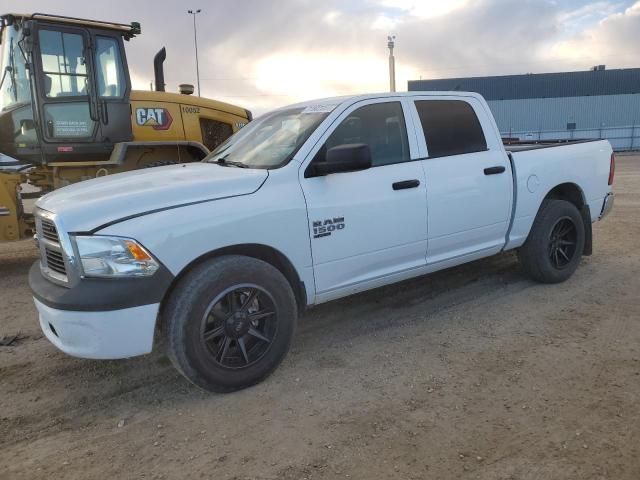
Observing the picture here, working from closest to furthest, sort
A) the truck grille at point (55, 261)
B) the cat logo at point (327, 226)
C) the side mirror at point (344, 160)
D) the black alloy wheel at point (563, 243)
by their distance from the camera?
1. the truck grille at point (55, 261)
2. the side mirror at point (344, 160)
3. the cat logo at point (327, 226)
4. the black alloy wheel at point (563, 243)

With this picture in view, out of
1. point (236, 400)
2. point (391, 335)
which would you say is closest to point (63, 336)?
point (236, 400)

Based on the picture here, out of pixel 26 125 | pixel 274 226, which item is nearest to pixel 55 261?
pixel 274 226

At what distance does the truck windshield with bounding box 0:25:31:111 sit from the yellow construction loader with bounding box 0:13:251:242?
1cm

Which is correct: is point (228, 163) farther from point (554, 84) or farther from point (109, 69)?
point (554, 84)

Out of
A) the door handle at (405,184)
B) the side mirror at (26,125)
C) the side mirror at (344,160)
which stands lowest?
the door handle at (405,184)

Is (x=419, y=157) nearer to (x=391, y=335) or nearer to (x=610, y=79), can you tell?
(x=391, y=335)

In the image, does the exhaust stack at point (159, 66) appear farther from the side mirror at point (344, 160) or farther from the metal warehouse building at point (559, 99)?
the metal warehouse building at point (559, 99)

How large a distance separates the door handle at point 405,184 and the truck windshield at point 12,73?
5387 mm

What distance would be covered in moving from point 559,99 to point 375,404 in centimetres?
4994

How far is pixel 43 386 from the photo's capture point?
3.70 m

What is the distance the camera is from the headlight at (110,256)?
119 inches

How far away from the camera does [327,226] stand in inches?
148

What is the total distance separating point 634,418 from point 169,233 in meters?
2.94

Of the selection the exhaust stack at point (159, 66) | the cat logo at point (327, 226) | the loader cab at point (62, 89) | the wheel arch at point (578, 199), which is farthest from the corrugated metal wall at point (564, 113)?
the cat logo at point (327, 226)
